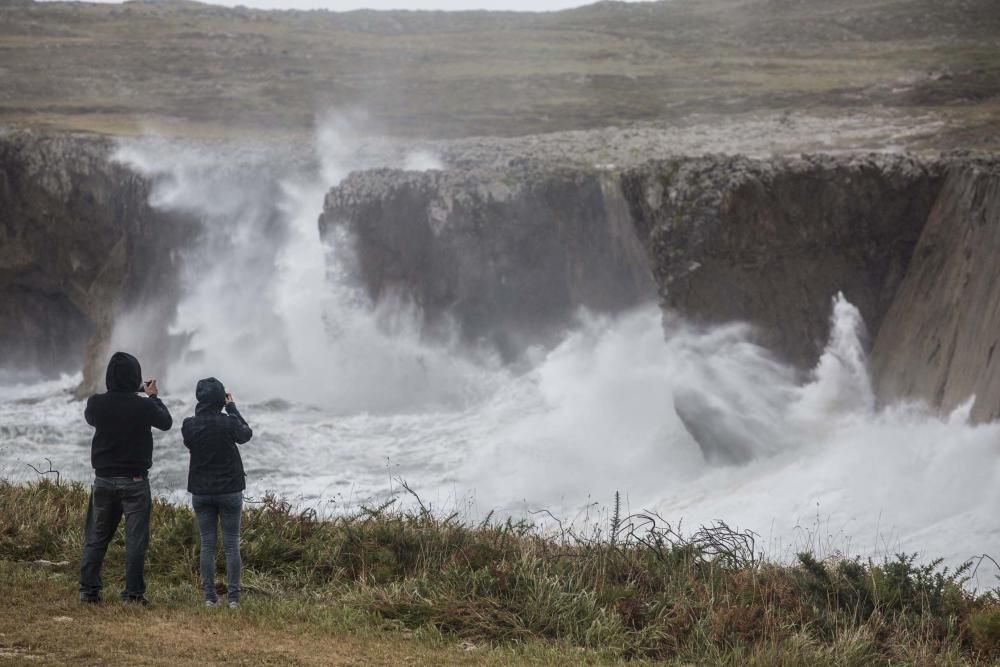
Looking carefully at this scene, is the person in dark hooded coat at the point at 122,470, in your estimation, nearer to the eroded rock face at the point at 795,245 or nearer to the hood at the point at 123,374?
the hood at the point at 123,374

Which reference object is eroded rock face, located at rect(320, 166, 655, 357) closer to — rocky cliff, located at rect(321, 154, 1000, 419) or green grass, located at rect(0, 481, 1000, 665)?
rocky cliff, located at rect(321, 154, 1000, 419)

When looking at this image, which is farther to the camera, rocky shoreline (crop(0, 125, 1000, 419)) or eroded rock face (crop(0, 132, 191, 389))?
eroded rock face (crop(0, 132, 191, 389))

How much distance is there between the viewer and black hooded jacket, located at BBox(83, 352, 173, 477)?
7906 millimetres

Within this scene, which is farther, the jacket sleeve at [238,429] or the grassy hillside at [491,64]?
the grassy hillside at [491,64]

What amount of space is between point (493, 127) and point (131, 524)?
40.0 m

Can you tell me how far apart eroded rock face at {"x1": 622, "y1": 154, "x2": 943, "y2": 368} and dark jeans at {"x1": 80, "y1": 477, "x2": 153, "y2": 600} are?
11875mm

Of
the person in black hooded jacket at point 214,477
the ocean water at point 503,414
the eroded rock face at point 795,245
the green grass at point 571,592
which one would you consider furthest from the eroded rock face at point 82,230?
the person in black hooded jacket at point 214,477

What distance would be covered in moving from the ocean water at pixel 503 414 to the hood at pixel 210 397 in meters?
4.02

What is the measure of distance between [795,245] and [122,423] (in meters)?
12.9

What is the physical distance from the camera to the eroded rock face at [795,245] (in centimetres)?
1867

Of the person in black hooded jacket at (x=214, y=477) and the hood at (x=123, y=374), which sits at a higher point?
the hood at (x=123, y=374)

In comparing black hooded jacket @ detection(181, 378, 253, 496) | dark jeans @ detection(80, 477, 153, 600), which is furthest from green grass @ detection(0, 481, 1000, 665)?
black hooded jacket @ detection(181, 378, 253, 496)

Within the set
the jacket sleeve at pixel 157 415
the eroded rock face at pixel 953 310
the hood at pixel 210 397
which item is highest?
the eroded rock face at pixel 953 310

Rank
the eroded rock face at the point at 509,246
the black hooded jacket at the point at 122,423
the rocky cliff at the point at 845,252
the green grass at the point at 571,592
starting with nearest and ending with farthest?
the green grass at the point at 571,592
the black hooded jacket at the point at 122,423
the rocky cliff at the point at 845,252
the eroded rock face at the point at 509,246
